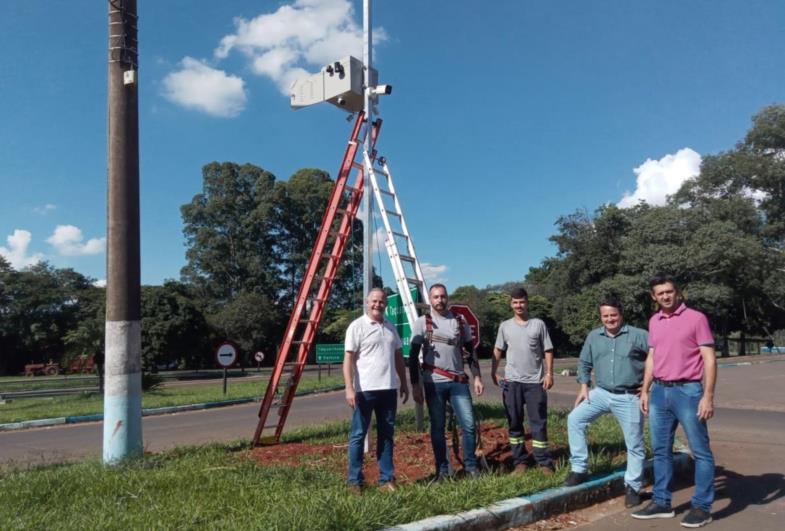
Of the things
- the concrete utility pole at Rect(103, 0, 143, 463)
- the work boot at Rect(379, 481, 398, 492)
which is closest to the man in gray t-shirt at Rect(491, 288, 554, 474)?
the work boot at Rect(379, 481, 398, 492)

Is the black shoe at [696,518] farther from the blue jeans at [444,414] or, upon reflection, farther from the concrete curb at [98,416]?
the concrete curb at [98,416]

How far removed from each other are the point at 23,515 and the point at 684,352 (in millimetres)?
5143

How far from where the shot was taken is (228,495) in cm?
498

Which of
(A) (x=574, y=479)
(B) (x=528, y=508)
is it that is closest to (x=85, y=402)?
(A) (x=574, y=479)

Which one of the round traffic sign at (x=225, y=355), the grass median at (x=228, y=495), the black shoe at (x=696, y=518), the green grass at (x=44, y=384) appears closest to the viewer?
the grass median at (x=228, y=495)

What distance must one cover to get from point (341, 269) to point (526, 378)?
30081 mm

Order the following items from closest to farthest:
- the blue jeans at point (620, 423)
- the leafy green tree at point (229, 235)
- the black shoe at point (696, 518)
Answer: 1. the black shoe at point (696, 518)
2. the blue jeans at point (620, 423)
3. the leafy green tree at point (229, 235)

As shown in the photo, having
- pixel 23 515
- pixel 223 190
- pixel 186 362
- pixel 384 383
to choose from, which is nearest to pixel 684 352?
pixel 384 383

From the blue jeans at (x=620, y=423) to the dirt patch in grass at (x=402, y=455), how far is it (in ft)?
3.19

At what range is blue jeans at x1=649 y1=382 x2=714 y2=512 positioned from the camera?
15.9ft

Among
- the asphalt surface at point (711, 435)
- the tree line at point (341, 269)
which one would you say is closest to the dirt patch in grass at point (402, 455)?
the asphalt surface at point (711, 435)

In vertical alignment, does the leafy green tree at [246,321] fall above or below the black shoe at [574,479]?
above

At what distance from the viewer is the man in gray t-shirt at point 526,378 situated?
5.76 m

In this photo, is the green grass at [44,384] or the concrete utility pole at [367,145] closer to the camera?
the concrete utility pole at [367,145]
